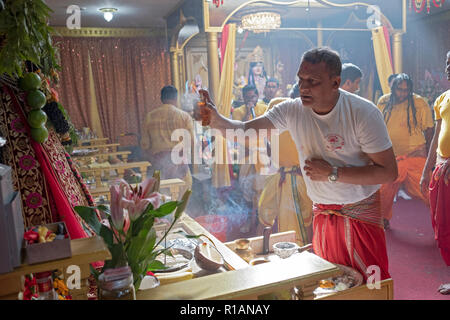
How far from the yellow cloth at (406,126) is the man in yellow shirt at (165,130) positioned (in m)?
2.20

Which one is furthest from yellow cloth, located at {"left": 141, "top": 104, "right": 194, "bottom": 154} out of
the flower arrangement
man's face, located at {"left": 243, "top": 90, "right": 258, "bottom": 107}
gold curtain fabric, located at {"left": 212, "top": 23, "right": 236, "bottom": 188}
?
the flower arrangement

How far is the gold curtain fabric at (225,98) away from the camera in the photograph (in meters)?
4.69

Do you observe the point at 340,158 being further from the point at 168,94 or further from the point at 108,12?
the point at 108,12

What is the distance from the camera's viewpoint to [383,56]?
5.13 m

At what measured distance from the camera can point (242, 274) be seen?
1143mm

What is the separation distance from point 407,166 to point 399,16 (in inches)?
76.7

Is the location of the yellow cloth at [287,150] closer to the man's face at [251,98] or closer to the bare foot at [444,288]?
the bare foot at [444,288]

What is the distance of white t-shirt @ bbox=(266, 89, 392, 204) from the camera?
1.67 meters

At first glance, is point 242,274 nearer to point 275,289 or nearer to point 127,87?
point 275,289

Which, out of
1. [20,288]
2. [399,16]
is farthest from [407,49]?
[20,288]

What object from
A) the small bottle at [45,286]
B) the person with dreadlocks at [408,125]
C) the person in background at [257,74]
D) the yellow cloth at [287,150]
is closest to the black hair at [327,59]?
the small bottle at [45,286]

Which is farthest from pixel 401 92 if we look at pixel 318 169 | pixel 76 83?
pixel 76 83

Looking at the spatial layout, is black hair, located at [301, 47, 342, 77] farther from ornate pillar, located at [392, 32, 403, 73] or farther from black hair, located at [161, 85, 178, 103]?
ornate pillar, located at [392, 32, 403, 73]

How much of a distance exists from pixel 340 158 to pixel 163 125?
2801mm
